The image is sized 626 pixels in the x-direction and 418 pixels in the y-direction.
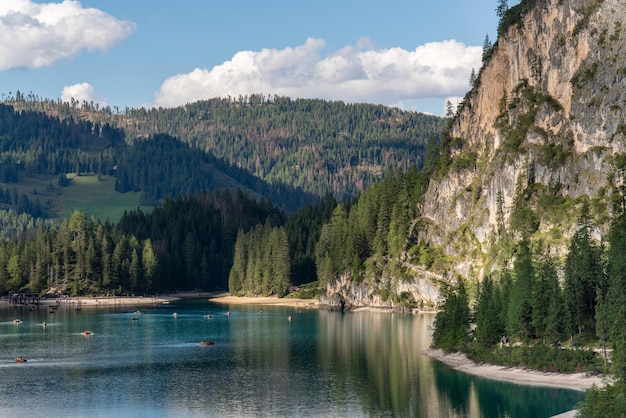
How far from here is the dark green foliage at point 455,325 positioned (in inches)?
6068

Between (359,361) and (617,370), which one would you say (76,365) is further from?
(617,370)

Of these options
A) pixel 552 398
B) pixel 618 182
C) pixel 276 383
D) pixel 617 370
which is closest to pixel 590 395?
pixel 617 370

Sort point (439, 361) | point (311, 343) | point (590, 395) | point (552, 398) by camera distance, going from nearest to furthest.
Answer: point (590, 395) < point (552, 398) < point (439, 361) < point (311, 343)

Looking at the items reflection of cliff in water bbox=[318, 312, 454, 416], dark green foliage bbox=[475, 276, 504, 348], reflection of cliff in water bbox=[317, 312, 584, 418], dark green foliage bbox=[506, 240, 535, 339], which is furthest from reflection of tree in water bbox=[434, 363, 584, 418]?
dark green foliage bbox=[475, 276, 504, 348]

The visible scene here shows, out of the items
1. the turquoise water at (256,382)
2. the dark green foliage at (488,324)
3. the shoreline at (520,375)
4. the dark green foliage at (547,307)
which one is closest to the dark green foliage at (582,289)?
the dark green foliage at (547,307)

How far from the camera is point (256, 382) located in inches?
5295

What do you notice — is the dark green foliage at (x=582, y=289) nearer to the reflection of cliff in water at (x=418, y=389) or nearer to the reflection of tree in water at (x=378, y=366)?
the reflection of cliff in water at (x=418, y=389)

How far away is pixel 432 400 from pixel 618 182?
313 ft

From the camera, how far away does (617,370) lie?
298 feet

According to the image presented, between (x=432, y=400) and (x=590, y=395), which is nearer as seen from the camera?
(x=590, y=395)

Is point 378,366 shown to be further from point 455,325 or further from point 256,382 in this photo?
point 256,382

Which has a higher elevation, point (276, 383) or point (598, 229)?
point (598, 229)

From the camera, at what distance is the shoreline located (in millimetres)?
118750

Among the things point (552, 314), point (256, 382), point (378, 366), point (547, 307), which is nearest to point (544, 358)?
point (552, 314)
